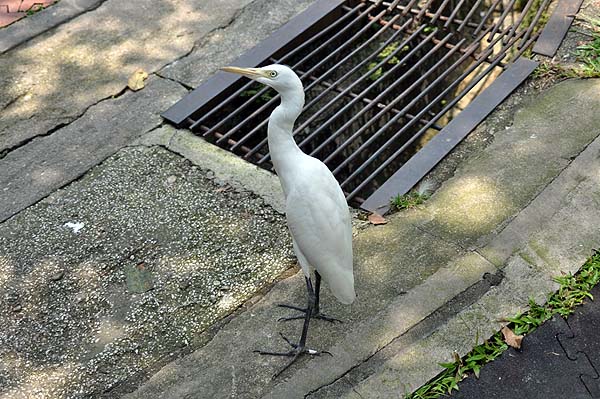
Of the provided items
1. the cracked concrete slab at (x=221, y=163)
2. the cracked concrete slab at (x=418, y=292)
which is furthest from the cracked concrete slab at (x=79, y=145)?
the cracked concrete slab at (x=418, y=292)

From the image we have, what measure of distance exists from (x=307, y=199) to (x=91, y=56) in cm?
→ 243

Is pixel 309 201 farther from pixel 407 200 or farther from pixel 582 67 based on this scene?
pixel 582 67

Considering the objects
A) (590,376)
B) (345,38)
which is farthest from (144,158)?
(590,376)

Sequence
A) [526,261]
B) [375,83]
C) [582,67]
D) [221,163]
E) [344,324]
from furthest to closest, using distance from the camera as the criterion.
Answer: [375,83] → [582,67] → [221,163] → [526,261] → [344,324]

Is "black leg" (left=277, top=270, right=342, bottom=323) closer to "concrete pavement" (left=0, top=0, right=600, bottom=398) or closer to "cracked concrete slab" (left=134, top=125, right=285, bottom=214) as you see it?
"concrete pavement" (left=0, top=0, right=600, bottom=398)

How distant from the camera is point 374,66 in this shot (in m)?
4.67

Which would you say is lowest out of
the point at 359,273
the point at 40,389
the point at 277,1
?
the point at 40,389

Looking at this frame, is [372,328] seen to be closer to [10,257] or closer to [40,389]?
[40,389]

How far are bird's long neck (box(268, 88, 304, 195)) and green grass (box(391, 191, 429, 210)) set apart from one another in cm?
87

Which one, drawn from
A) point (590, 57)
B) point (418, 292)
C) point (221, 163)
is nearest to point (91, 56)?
point (221, 163)

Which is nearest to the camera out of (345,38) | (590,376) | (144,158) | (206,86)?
(590,376)

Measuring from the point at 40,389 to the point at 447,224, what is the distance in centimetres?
199

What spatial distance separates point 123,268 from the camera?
3580 millimetres

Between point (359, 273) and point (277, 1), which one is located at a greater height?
point (277, 1)
